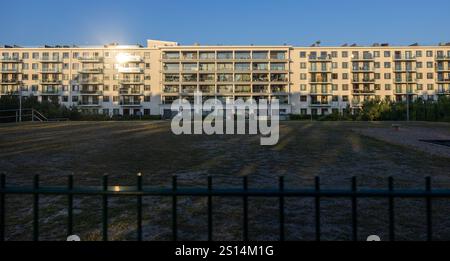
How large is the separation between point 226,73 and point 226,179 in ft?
278

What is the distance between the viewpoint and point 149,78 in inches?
3666

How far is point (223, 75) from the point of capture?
3575 inches

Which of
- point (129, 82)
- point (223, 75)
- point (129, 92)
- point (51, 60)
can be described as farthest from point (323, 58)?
point (51, 60)

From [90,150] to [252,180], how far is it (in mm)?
7678

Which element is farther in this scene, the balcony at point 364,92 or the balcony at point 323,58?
the balcony at point 364,92

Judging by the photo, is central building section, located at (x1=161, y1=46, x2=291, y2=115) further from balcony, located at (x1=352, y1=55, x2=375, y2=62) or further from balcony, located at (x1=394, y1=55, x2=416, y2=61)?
balcony, located at (x1=394, y1=55, x2=416, y2=61)

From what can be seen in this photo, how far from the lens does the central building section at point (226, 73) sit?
297ft

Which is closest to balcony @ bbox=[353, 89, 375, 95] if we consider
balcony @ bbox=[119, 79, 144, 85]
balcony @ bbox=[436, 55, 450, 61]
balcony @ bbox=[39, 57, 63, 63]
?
balcony @ bbox=[436, 55, 450, 61]

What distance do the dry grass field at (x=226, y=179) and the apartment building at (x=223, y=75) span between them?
77.9 metres

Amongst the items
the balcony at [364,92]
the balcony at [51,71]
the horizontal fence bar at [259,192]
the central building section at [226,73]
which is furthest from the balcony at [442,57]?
the horizontal fence bar at [259,192]

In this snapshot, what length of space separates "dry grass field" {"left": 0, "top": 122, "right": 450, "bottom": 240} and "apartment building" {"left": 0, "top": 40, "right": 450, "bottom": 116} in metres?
77.9

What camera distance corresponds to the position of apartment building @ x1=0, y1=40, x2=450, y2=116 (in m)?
90.9

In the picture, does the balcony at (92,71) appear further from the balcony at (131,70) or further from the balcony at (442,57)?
the balcony at (442,57)

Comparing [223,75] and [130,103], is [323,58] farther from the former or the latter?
[130,103]
